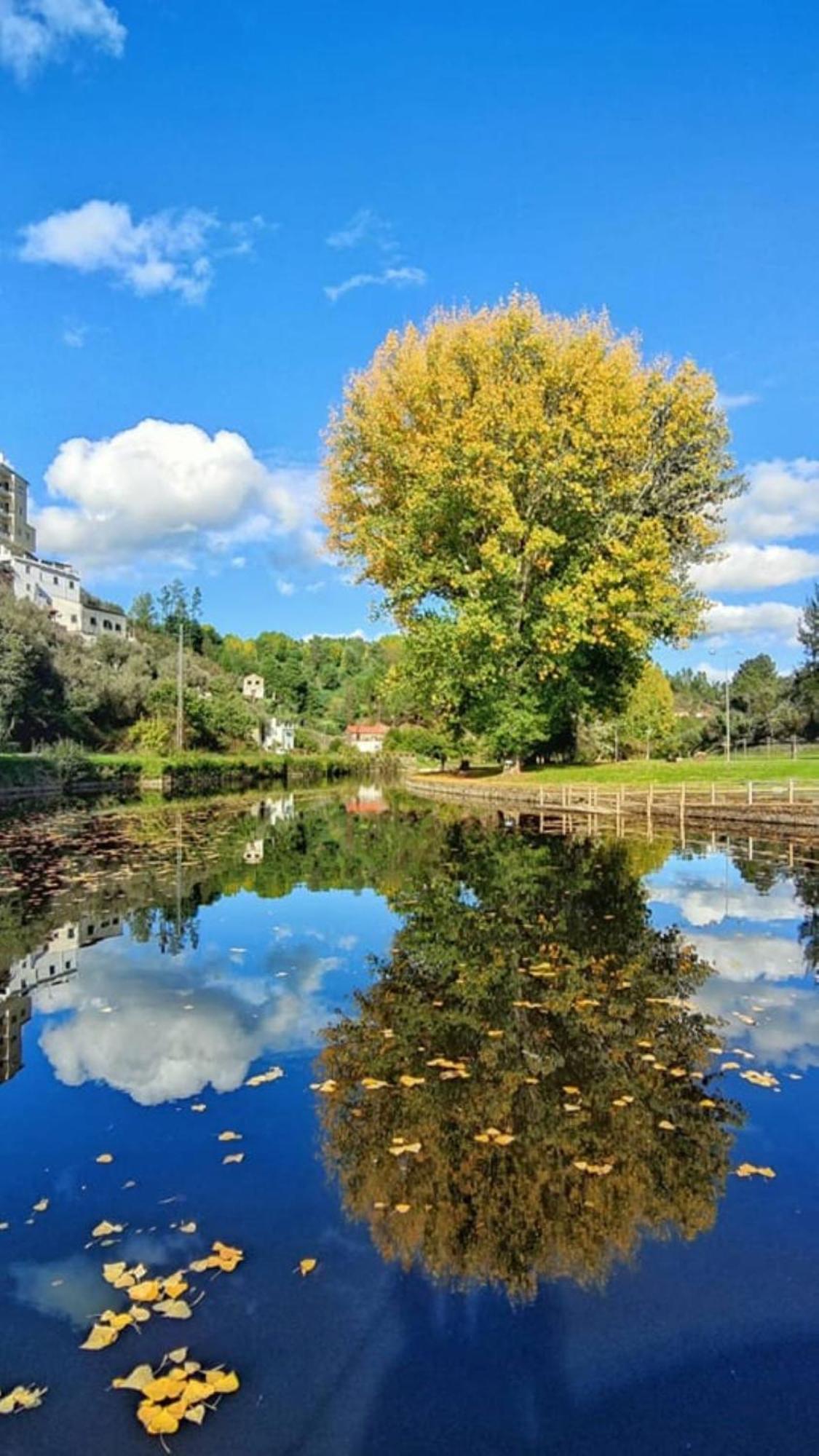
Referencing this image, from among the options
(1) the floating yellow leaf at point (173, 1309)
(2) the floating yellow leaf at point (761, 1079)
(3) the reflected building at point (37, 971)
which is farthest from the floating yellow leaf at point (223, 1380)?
(2) the floating yellow leaf at point (761, 1079)

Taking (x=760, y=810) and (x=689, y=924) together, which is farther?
(x=760, y=810)

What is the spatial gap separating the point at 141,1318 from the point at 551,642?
93.7ft

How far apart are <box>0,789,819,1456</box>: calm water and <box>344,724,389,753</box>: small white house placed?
10354 cm

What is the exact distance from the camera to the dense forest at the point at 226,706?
4812 cm

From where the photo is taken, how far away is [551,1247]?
374cm

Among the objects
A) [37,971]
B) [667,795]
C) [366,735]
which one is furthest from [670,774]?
[366,735]

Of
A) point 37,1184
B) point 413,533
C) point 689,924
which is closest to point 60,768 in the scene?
point 413,533

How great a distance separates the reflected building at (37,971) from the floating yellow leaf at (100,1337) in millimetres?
3135

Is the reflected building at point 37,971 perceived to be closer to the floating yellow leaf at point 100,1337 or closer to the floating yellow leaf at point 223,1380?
the floating yellow leaf at point 100,1337

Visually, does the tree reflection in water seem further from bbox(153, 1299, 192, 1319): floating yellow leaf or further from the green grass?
the green grass

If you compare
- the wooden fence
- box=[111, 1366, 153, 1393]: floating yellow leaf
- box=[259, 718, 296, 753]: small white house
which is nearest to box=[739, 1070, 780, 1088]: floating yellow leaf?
box=[111, 1366, 153, 1393]: floating yellow leaf

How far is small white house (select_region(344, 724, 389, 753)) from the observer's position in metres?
115

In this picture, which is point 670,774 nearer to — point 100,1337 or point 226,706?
point 100,1337

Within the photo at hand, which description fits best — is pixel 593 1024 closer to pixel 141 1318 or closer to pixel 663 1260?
pixel 663 1260
